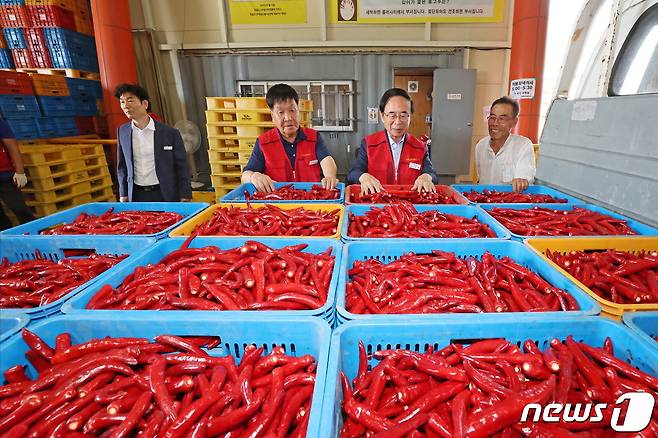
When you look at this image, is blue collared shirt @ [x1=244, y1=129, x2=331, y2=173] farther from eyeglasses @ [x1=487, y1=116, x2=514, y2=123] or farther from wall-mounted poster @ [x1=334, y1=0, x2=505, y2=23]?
wall-mounted poster @ [x1=334, y1=0, x2=505, y2=23]

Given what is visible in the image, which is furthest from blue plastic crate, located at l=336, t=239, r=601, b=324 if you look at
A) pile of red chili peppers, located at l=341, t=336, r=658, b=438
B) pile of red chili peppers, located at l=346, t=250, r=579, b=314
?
pile of red chili peppers, located at l=341, t=336, r=658, b=438

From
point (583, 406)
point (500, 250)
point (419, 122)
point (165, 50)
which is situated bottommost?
→ point (583, 406)

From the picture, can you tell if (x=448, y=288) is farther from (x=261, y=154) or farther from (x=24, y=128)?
(x=24, y=128)

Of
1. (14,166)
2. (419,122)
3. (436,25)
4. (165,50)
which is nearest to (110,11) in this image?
(165,50)

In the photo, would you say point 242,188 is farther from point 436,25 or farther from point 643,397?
point 436,25

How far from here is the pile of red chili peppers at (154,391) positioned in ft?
3.29

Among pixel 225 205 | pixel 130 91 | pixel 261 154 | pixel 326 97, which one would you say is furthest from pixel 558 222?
pixel 326 97

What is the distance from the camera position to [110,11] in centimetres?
576

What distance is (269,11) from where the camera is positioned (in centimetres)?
734

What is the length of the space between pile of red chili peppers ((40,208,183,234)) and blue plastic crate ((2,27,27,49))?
Result: 18.4ft

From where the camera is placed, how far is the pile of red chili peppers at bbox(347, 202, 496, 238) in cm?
221

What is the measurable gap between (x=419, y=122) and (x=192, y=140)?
5511 mm

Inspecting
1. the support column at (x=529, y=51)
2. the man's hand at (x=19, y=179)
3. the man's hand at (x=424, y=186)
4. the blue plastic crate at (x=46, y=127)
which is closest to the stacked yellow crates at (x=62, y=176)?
the blue plastic crate at (x=46, y=127)

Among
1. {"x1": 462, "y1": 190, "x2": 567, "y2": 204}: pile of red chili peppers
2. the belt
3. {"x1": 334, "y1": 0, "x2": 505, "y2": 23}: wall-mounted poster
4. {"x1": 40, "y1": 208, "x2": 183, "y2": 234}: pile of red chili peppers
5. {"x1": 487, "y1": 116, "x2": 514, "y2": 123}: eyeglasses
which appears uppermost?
{"x1": 334, "y1": 0, "x2": 505, "y2": 23}: wall-mounted poster
